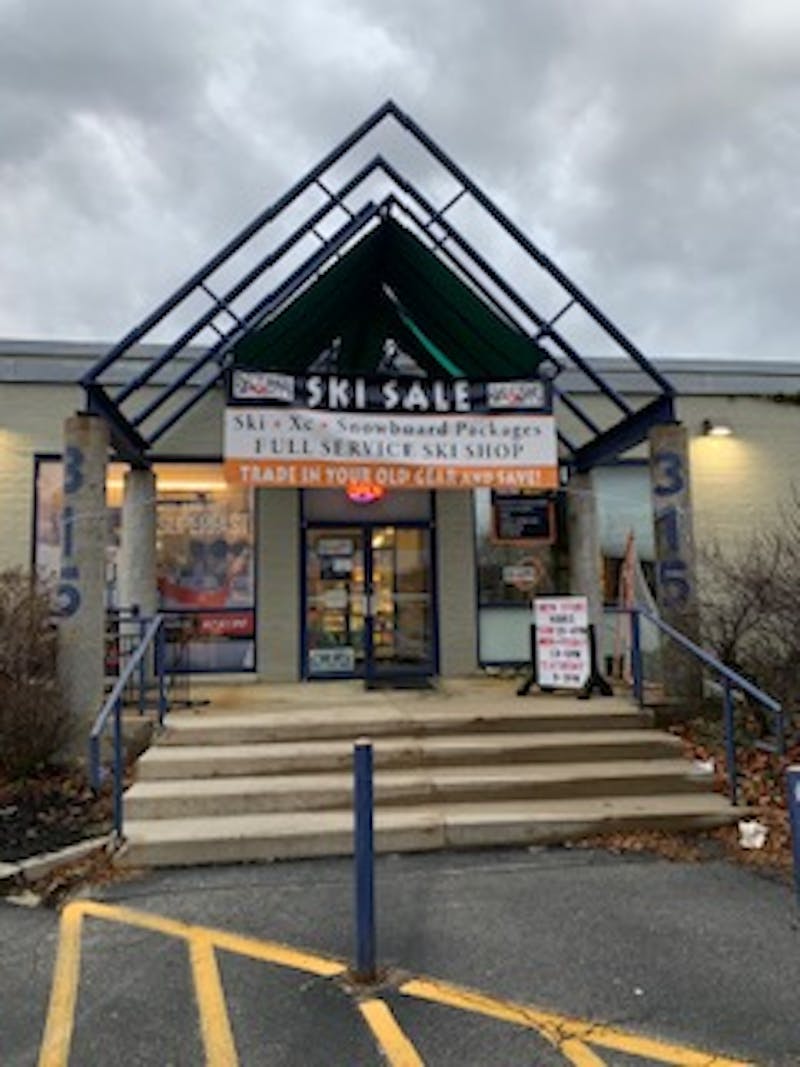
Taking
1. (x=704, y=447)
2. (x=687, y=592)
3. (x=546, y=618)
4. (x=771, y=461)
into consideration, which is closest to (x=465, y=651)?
(x=546, y=618)

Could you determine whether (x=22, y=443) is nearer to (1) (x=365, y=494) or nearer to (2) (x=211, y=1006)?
(1) (x=365, y=494)

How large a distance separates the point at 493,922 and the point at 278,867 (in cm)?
170

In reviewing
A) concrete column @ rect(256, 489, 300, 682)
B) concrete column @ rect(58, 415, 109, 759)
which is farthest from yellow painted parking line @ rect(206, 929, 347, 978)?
concrete column @ rect(256, 489, 300, 682)

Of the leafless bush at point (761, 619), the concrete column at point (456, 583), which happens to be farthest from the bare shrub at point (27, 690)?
the leafless bush at point (761, 619)

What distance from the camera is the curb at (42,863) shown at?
207 inches

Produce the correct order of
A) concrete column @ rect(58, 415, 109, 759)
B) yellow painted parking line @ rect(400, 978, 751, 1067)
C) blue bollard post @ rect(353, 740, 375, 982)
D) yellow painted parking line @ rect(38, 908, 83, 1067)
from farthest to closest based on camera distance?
concrete column @ rect(58, 415, 109, 759) < blue bollard post @ rect(353, 740, 375, 982) < yellow painted parking line @ rect(38, 908, 83, 1067) < yellow painted parking line @ rect(400, 978, 751, 1067)

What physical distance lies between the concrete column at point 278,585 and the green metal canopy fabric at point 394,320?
89.8 inches

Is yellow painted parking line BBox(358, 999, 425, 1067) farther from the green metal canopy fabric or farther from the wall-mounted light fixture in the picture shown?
the wall-mounted light fixture

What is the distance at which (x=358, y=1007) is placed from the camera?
142 inches

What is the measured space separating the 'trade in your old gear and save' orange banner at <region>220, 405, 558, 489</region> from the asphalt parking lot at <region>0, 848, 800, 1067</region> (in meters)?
4.63

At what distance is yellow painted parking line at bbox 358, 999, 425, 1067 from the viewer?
3201 mm

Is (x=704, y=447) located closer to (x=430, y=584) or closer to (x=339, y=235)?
(x=430, y=584)

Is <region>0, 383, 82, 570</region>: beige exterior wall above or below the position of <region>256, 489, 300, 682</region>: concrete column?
above

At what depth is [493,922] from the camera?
456cm
